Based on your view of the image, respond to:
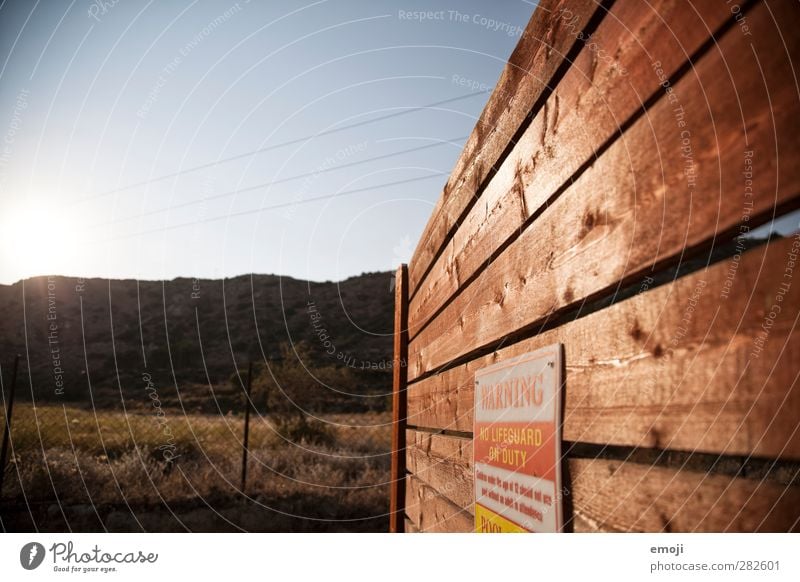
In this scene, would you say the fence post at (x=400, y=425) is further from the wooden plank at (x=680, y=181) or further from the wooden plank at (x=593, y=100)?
the wooden plank at (x=680, y=181)

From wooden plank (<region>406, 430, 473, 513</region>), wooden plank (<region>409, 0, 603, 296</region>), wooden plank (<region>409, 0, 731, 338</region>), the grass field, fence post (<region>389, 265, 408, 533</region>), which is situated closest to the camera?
wooden plank (<region>409, 0, 731, 338</region>)

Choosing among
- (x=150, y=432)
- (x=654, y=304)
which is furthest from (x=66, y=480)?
(x=654, y=304)

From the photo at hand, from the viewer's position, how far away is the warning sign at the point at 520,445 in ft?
4.67

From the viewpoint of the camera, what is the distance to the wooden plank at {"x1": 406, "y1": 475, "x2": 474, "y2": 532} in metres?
2.48

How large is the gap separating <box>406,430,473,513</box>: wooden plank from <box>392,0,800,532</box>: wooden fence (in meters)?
0.77

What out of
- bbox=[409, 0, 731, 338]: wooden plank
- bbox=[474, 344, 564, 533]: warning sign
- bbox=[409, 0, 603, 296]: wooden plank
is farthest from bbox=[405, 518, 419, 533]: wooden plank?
bbox=[409, 0, 731, 338]: wooden plank

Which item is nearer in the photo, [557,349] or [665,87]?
[665,87]

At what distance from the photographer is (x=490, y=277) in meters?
2.18

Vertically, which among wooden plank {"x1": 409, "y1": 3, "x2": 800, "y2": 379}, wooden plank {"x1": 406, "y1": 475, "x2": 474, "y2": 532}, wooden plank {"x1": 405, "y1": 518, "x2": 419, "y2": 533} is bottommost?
wooden plank {"x1": 405, "y1": 518, "x2": 419, "y2": 533}

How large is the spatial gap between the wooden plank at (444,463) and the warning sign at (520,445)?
0.25 meters

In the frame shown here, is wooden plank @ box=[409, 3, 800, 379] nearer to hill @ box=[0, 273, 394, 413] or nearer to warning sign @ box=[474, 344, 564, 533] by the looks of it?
warning sign @ box=[474, 344, 564, 533]

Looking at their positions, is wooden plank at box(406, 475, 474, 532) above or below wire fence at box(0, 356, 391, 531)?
above
